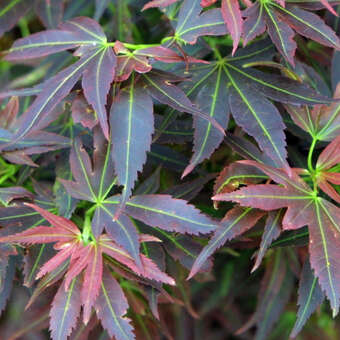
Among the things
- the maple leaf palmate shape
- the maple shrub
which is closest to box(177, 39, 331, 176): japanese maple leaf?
the maple shrub

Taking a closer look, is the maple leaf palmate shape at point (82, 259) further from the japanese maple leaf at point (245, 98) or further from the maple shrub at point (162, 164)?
the japanese maple leaf at point (245, 98)

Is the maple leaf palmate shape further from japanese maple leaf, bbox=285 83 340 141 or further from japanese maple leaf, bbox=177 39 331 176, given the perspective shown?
japanese maple leaf, bbox=285 83 340 141

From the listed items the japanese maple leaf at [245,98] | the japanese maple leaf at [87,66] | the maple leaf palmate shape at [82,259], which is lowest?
the maple leaf palmate shape at [82,259]

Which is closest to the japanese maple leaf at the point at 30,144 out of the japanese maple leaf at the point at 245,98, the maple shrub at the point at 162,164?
the maple shrub at the point at 162,164

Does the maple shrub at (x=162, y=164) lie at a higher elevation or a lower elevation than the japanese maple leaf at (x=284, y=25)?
lower

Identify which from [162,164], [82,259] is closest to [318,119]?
[162,164]

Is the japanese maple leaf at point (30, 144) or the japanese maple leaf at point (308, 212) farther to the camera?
the japanese maple leaf at point (30, 144)
